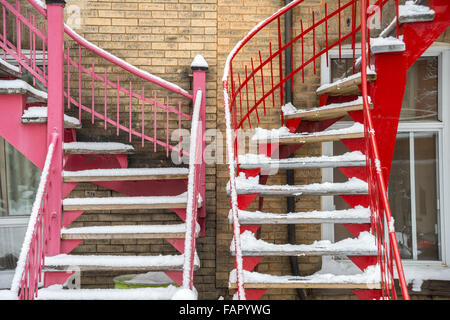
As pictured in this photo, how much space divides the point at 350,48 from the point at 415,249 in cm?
198

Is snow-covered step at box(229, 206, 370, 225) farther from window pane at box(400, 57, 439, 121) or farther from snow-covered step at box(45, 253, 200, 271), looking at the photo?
window pane at box(400, 57, 439, 121)

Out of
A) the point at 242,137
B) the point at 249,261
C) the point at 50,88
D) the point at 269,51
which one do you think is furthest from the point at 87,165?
the point at 269,51

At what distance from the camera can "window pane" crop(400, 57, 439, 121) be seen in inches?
157

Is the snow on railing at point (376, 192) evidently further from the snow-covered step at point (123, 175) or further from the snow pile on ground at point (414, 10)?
the snow-covered step at point (123, 175)

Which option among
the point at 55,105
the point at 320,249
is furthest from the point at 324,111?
the point at 55,105

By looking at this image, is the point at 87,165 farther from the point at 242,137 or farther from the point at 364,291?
the point at 364,291

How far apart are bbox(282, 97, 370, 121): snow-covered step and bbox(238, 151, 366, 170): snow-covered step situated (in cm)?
36

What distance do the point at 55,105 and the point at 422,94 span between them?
3.22m

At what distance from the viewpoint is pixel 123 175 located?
3154 millimetres

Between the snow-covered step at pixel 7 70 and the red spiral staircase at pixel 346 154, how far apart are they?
153 cm

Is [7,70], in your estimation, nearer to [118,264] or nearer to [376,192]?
[118,264]

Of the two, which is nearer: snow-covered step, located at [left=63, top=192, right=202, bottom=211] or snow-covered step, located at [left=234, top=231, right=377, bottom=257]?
A: snow-covered step, located at [left=234, top=231, right=377, bottom=257]

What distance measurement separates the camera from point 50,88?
299 centimetres

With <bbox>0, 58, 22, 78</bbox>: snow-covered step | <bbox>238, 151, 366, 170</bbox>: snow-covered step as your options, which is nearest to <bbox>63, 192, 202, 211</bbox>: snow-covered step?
<bbox>238, 151, 366, 170</bbox>: snow-covered step
